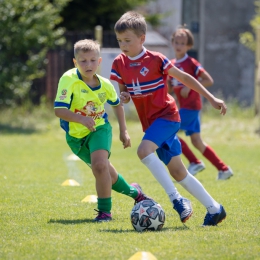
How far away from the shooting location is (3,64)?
16.6 meters

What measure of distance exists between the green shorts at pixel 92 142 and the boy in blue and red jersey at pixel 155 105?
0.40 metres

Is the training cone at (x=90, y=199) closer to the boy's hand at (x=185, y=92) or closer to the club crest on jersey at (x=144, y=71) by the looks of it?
the club crest on jersey at (x=144, y=71)

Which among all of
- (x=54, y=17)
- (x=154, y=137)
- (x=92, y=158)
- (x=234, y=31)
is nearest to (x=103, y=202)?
(x=92, y=158)

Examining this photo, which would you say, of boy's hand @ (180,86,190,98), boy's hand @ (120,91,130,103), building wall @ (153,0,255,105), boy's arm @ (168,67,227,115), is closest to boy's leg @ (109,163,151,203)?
boy's hand @ (120,91,130,103)

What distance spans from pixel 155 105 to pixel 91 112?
0.67 m

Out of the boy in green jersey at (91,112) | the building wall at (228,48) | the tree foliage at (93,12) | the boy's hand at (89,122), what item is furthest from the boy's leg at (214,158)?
the building wall at (228,48)

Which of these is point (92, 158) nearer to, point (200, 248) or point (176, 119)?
point (176, 119)

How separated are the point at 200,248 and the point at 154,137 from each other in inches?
50.4

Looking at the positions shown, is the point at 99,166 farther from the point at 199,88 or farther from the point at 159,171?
the point at 199,88

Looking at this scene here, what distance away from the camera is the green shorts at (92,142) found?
19.2ft

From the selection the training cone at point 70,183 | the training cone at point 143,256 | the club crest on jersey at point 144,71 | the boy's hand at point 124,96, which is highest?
the club crest on jersey at point 144,71

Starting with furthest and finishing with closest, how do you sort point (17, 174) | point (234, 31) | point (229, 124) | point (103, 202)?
point (234, 31) → point (229, 124) → point (17, 174) → point (103, 202)

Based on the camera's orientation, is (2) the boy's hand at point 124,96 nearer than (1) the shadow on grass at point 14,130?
Yes

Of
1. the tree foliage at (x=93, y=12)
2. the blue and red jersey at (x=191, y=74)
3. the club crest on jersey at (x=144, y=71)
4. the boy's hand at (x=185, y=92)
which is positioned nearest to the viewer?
the club crest on jersey at (x=144, y=71)
